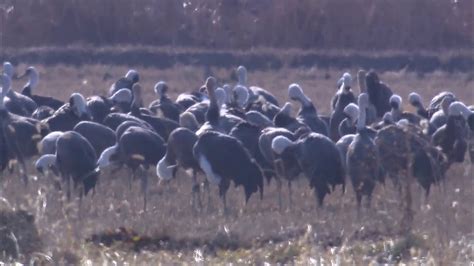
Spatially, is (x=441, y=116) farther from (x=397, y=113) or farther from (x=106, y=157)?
(x=106, y=157)

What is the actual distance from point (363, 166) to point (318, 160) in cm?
70

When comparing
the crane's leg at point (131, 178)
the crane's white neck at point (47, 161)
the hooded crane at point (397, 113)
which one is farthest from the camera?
the hooded crane at point (397, 113)

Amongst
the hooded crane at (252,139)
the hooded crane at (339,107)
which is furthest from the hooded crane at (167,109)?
the hooded crane at (252,139)

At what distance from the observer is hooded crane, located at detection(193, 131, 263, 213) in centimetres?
1312

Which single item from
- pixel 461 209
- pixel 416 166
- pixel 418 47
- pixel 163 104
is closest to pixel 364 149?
pixel 416 166

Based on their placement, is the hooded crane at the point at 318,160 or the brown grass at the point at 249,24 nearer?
the hooded crane at the point at 318,160

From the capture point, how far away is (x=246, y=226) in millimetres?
10805

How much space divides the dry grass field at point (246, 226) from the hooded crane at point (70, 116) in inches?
25.3

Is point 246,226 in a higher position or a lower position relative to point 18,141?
higher

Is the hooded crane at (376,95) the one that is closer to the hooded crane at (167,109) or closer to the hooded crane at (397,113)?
the hooded crane at (397,113)

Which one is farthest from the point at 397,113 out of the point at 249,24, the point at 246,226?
the point at 249,24

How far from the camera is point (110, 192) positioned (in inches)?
551

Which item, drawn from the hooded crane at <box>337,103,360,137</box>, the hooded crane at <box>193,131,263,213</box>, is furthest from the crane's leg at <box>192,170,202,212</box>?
the hooded crane at <box>337,103,360,137</box>

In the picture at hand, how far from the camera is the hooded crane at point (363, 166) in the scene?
12.7m
